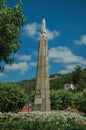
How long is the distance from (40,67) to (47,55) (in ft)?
4.12

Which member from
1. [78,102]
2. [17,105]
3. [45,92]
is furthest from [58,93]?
[45,92]

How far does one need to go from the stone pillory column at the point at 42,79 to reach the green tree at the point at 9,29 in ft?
48.0

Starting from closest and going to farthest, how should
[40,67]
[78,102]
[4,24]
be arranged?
[4,24]
[40,67]
[78,102]

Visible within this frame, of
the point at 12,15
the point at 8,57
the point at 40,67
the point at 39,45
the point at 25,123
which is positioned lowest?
the point at 25,123

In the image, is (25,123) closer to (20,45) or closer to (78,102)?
(20,45)

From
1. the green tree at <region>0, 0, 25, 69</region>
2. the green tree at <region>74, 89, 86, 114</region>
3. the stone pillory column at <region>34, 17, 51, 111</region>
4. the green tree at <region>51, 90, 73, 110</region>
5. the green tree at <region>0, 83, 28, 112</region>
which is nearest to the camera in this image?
the green tree at <region>0, 0, 25, 69</region>

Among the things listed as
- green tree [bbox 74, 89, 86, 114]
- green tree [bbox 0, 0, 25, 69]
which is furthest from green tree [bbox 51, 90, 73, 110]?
green tree [bbox 0, 0, 25, 69]

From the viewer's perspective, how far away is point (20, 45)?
1600 cm

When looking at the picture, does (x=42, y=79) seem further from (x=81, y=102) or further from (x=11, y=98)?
(x=81, y=102)

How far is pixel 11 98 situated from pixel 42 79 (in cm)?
1622

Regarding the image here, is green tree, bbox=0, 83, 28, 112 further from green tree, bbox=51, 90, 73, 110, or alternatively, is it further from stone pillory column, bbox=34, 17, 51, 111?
stone pillory column, bbox=34, 17, 51, 111

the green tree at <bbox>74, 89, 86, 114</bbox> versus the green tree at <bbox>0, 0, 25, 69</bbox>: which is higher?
the green tree at <bbox>74, 89, 86, 114</bbox>

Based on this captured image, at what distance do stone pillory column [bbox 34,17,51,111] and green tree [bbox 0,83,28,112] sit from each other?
14.7 metres

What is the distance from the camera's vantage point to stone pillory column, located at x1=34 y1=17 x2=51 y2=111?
100 ft
